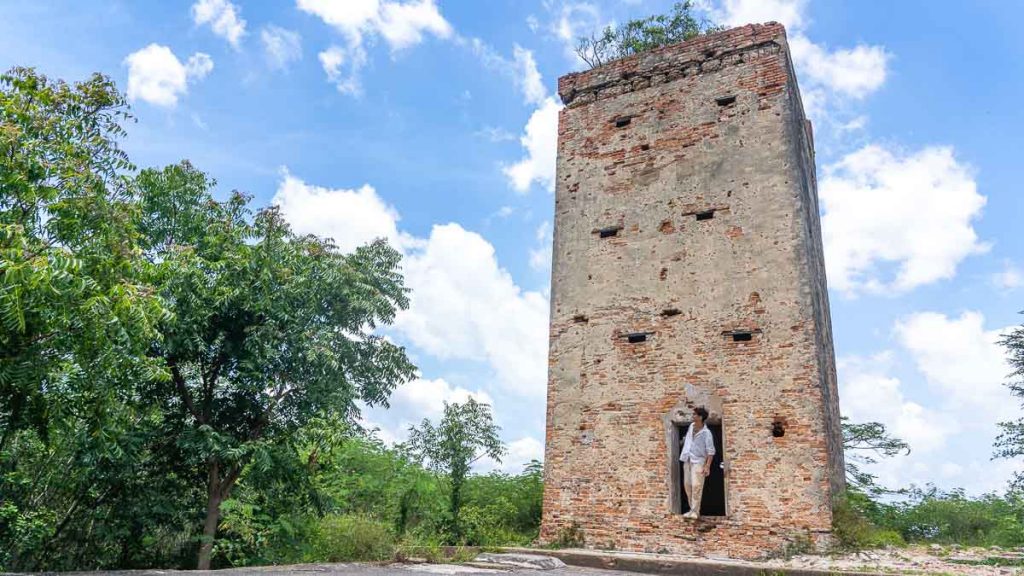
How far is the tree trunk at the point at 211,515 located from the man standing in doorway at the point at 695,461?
687 cm

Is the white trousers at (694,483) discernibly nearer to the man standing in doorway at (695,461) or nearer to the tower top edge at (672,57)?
the man standing in doorway at (695,461)

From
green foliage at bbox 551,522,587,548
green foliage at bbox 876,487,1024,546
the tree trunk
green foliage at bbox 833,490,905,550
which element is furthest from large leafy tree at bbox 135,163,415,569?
green foliage at bbox 876,487,1024,546

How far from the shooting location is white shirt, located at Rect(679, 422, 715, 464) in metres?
9.16

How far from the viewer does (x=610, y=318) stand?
10.4m

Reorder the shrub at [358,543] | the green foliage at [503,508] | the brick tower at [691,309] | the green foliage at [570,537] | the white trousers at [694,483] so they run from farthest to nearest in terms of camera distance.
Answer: the green foliage at [503,508] < the green foliage at [570,537] < the white trousers at [694,483] < the brick tower at [691,309] < the shrub at [358,543]

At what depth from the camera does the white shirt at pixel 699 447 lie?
9156 mm

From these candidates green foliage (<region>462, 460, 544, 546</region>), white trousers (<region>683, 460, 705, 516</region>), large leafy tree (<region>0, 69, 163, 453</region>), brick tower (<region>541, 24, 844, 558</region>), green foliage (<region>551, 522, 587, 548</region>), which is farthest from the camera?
green foliage (<region>462, 460, 544, 546</region>)

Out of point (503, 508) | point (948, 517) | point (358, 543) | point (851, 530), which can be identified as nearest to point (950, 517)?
point (948, 517)

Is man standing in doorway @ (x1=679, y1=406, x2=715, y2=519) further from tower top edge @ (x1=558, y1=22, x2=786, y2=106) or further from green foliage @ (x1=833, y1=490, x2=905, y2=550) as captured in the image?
tower top edge @ (x1=558, y1=22, x2=786, y2=106)

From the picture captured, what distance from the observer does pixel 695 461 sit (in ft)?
30.0

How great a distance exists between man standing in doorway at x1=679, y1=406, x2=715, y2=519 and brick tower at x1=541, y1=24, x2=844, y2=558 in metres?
0.18

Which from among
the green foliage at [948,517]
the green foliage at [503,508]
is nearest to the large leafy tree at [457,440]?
the green foliage at [503,508]

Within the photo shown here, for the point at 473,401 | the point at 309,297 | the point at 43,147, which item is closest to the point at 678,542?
the point at 473,401

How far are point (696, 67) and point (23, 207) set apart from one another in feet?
29.6
